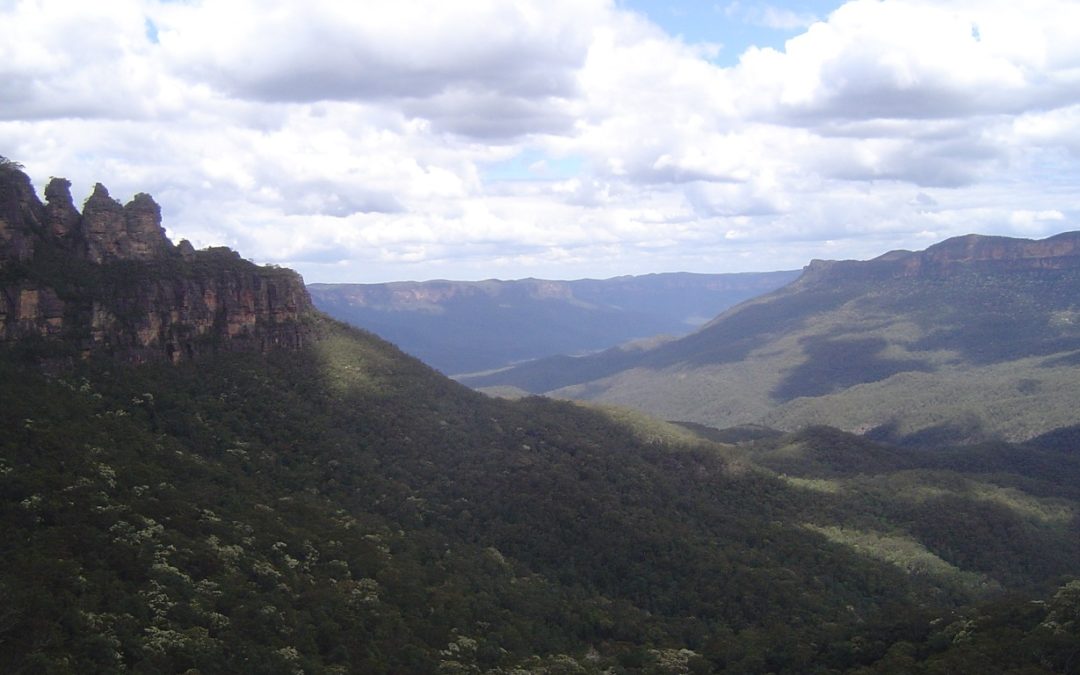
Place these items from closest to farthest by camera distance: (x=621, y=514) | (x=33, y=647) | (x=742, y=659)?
(x=33, y=647)
(x=742, y=659)
(x=621, y=514)

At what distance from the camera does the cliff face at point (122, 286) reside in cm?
6438

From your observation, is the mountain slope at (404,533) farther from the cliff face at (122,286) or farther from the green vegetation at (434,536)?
the cliff face at (122,286)

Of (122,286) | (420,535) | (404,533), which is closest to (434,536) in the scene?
(420,535)

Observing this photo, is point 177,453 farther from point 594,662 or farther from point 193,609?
point 594,662

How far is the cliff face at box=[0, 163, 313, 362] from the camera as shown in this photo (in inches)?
2534

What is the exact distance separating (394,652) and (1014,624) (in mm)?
32165

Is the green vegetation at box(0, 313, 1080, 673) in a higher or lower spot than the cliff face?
lower

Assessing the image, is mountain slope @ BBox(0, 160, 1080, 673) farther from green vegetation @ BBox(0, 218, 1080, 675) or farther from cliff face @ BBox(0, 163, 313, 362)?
cliff face @ BBox(0, 163, 313, 362)

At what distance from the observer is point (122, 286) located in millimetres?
70750

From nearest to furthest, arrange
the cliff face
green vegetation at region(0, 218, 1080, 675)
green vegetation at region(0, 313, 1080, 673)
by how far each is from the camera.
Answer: green vegetation at region(0, 313, 1080, 673) → green vegetation at region(0, 218, 1080, 675) → the cliff face

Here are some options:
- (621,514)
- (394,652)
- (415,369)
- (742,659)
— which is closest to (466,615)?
(394,652)

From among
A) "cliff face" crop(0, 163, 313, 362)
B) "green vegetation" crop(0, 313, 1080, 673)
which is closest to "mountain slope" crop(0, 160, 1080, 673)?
"green vegetation" crop(0, 313, 1080, 673)

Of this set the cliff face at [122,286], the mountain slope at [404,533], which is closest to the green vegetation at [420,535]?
the mountain slope at [404,533]

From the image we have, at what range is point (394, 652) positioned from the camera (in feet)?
141
